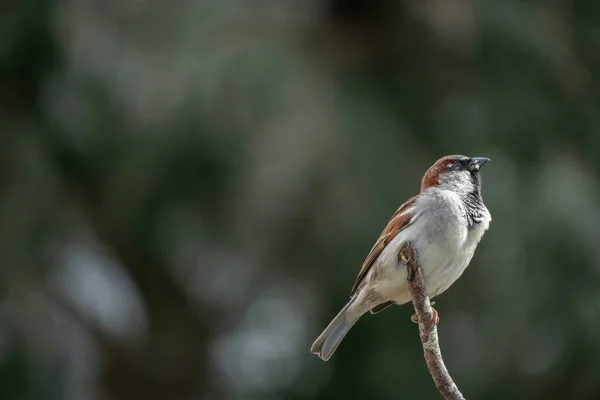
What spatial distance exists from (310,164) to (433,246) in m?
3.20

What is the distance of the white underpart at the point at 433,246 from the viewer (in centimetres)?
361

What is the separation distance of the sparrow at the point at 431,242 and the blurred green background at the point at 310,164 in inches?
97.2

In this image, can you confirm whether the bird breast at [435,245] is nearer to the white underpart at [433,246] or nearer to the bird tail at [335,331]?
the white underpart at [433,246]

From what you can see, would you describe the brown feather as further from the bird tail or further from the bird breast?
the bird tail

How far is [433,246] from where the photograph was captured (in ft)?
11.8

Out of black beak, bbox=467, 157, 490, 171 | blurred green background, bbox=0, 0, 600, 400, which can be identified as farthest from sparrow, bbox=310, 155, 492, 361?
blurred green background, bbox=0, 0, 600, 400

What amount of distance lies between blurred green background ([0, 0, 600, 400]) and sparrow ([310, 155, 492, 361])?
2468 millimetres

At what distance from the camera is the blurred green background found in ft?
21.9

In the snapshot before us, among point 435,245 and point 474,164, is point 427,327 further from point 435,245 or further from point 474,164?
point 474,164

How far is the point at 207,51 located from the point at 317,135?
86 centimetres

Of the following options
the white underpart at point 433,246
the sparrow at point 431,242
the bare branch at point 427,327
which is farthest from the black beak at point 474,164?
the bare branch at point 427,327

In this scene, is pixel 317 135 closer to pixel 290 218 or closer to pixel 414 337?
pixel 290 218

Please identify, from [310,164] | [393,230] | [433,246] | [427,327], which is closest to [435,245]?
[433,246]

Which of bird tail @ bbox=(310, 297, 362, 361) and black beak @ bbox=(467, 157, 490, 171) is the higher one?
black beak @ bbox=(467, 157, 490, 171)
